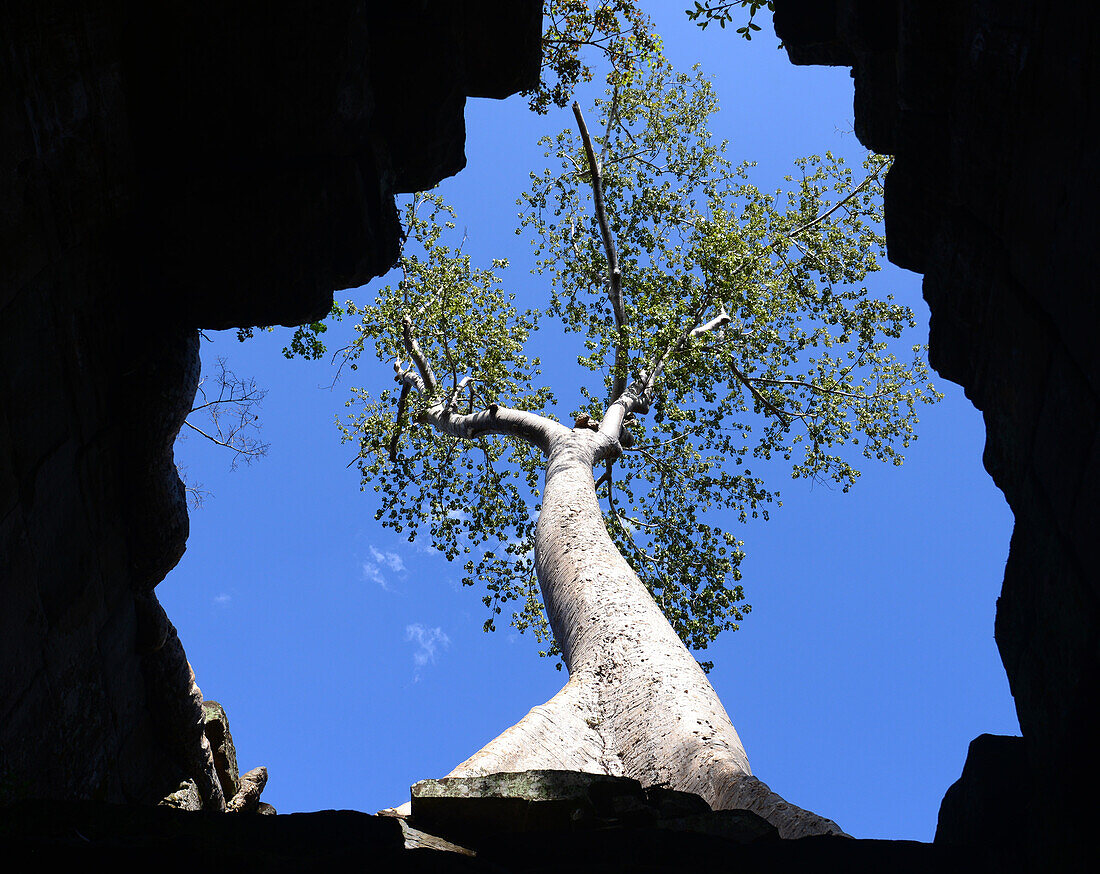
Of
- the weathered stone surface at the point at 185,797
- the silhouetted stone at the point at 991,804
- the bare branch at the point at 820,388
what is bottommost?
the silhouetted stone at the point at 991,804

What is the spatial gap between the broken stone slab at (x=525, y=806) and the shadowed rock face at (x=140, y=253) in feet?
3.84

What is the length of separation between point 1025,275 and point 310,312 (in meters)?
2.74

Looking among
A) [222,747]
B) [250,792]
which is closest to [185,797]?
[222,747]

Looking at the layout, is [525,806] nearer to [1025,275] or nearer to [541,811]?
[541,811]

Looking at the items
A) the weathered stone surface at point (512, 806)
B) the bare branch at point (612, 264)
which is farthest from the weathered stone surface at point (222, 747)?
the bare branch at point (612, 264)

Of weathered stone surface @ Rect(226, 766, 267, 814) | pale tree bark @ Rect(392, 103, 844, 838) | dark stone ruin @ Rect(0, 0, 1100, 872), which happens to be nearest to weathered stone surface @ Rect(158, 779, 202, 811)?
dark stone ruin @ Rect(0, 0, 1100, 872)

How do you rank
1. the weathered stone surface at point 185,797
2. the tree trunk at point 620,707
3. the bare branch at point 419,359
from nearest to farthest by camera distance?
the weathered stone surface at point 185,797
the tree trunk at point 620,707
the bare branch at point 419,359

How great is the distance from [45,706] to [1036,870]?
3.02m

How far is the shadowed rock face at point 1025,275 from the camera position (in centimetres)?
202

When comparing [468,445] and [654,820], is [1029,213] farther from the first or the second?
[468,445]

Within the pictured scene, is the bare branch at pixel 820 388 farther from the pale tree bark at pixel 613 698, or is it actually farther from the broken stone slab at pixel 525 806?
the broken stone slab at pixel 525 806

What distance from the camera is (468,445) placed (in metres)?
12.1

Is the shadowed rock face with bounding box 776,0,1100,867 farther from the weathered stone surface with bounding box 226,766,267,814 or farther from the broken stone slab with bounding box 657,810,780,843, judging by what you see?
the weathered stone surface with bounding box 226,766,267,814

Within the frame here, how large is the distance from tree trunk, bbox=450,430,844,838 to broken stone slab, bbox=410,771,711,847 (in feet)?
2.62
